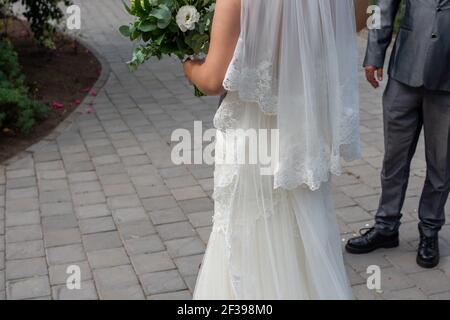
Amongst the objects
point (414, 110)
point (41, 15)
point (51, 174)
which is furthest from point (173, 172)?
point (41, 15)

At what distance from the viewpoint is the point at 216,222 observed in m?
2.70

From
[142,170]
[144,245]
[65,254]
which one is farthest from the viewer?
[142,170]

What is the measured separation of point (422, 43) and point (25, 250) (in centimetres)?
275

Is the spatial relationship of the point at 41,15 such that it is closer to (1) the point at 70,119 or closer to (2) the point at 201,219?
(1) the point at 70,119

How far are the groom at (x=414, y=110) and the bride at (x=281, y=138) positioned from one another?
41.0 inches

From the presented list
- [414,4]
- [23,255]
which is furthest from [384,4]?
[23,255]

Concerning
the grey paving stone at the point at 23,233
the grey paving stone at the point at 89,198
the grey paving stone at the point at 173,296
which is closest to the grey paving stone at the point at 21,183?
the grey paving stone at the point at 89,198

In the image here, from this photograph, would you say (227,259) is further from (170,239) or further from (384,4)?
(384,4)

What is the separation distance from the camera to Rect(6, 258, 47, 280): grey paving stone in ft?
12.3

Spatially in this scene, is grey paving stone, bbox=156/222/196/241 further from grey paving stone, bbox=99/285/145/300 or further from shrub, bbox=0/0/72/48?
shrub, bbox=0/0/72/48

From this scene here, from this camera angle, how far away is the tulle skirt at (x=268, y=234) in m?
2.58

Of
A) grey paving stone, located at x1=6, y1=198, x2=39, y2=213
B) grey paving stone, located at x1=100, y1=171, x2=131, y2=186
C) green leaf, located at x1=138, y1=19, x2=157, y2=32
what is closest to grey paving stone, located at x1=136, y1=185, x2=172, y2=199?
grey paving stone, located at x1=100, y1=171, x2=131, y2=186

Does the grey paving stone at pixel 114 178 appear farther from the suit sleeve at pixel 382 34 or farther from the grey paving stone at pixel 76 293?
the suit sleeve at pixel 382 34

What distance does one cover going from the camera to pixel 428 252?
3.76m
